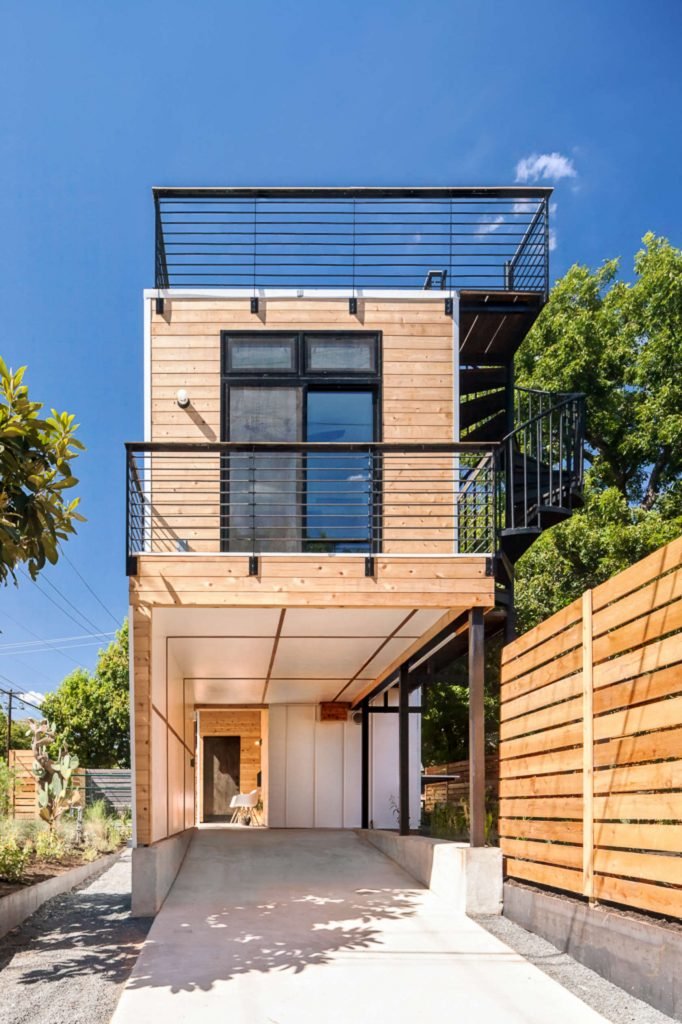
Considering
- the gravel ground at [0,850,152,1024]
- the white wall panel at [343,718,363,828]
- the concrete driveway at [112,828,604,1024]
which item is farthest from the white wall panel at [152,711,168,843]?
the white wall panel at [343,718,363,828]

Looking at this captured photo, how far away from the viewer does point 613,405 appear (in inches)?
822

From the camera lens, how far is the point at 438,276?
12055 mm

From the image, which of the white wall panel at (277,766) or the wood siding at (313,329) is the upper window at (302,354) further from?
the white wall panel at (277,766)

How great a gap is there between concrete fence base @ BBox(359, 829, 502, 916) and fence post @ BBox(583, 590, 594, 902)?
2.03 meters

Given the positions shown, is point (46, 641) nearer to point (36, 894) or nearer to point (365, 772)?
point (365, 772)

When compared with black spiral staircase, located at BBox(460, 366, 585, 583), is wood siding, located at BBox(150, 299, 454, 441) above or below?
above

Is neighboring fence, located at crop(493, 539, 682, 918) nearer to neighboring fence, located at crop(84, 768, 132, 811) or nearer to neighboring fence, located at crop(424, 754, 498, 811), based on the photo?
neighboring fence, located at crop(424, 754, 498, 811)

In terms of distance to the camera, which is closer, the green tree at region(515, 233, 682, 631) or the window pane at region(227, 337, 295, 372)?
the window pane at region(227, 337, 295, 372)

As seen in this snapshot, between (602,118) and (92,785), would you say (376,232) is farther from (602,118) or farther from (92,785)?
(602,118)

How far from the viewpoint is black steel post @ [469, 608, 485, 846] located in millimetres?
8062

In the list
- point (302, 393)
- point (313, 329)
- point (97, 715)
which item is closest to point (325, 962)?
point (302, 393)

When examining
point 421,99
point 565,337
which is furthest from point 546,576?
point 421,99

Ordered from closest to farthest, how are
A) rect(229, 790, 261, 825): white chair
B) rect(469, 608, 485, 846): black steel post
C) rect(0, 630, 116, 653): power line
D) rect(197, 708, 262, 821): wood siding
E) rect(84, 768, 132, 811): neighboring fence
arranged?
rect(469, 608, 485, 846): black steel post, rect(229, 790, 261, 825): white chair, rect(84, 768, 132, 811): neighboring fence, rect(197, 708, 262, 821): wood siding, rect(0, 630, 116, 653): power line

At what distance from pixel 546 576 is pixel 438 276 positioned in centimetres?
834
